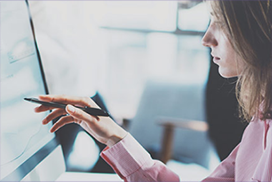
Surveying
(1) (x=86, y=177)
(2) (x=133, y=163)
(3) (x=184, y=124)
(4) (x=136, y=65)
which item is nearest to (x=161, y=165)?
(2) (x=133, y=163)

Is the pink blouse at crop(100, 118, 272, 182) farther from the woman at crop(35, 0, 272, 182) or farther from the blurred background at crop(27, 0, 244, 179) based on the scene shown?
the blurred background at crop(27, 0, 244, 179)

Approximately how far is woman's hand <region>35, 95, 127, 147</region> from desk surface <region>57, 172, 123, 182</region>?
0.14 meters

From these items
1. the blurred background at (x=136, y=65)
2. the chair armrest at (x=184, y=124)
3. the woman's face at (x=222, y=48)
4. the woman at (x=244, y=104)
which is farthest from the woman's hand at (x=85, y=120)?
the chair armrest at (x=184, y=124)

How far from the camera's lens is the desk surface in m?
0.73

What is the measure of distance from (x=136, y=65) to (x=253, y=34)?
2569 millimetres

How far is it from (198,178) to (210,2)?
0.44 metres

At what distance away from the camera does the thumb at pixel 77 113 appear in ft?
1.76

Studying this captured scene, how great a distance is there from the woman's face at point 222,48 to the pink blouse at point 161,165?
0.44 feet

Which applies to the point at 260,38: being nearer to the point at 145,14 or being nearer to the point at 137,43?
the point at 145,14

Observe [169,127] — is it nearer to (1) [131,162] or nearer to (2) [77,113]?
Result: (1) [131,162]

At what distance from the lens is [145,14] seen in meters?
2.52

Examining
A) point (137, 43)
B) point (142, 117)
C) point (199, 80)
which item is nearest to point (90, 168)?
point (142, 117)

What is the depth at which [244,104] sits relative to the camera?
79 cm

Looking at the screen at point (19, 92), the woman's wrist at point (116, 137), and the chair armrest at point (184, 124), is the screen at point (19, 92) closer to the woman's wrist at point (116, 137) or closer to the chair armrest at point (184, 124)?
the woman's wrist at point (116, 137)
